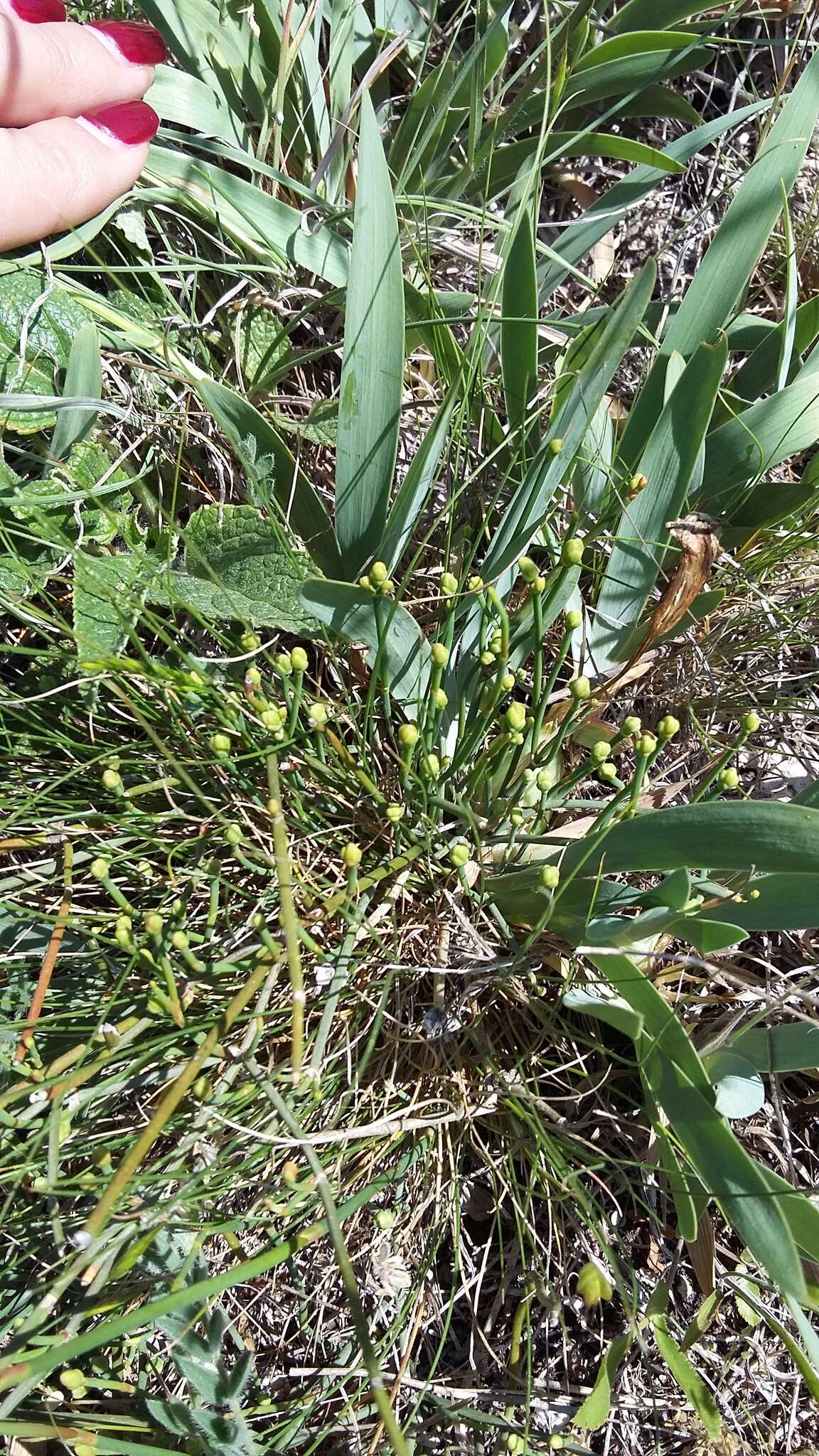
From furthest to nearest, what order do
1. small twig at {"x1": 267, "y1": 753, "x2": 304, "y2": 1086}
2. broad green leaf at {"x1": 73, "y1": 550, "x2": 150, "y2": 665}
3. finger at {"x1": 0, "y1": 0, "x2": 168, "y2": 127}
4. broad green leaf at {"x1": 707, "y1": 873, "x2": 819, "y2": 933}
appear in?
1. finger at {"x1": 0, "y1": 0, "x2": 168, "y2": 127}
2. broad green leaf at {"x1": 73, "y1": 550, "x2": 150, "y2": 665}
3. broad green leaf at {"x1": 707, "y1": 873, "x2": 819, "y2": 933}
4. small twig at {"x1": 267, "y1": 753, "x2": 304, "y2": 1086}

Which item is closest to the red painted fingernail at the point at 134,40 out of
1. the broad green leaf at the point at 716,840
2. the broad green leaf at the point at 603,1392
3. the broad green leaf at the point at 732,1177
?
the broad green leaf at the point at 716,840

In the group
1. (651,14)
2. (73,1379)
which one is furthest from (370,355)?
(73,1379)

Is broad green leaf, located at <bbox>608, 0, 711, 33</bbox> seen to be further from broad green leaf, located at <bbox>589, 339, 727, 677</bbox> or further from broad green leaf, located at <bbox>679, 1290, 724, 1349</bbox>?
broad green leaf, located at <bbox>679, 1290, 724, 1349</bbox>

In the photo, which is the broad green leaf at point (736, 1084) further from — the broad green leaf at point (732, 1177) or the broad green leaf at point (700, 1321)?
the broad green leaf at point (700, 1321)

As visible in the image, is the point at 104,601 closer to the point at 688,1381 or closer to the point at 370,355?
the point at 370,355

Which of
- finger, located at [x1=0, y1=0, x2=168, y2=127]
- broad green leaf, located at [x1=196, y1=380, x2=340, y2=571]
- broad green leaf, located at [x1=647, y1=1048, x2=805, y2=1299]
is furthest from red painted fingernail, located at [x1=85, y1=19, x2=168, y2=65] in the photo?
broad green leaf, located at [x1=647, y1=1048, x2=805, y2=1299]

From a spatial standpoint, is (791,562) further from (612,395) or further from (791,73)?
(791,73)

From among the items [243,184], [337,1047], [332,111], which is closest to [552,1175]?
[337,1047]
